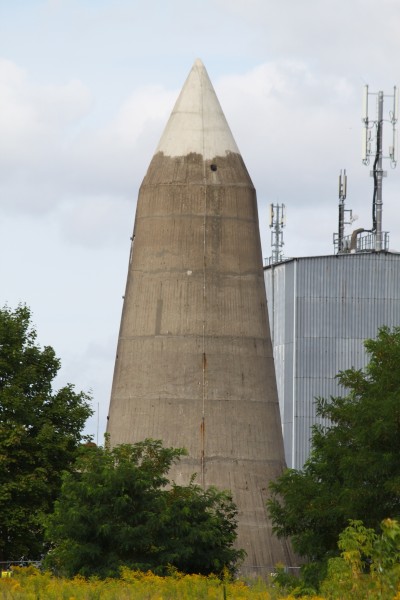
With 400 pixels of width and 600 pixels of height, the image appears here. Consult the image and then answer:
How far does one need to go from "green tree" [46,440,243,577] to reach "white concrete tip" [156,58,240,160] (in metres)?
10.6

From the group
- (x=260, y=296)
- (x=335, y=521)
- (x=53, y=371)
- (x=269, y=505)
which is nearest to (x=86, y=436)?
(x=53, y=371)

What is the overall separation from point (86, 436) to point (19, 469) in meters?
3.71

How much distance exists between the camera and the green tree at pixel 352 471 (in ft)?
118

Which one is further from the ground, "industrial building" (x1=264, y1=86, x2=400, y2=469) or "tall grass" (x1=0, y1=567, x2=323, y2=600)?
"industrial building" (x1=264, y1=86, x2=400, y2=469)

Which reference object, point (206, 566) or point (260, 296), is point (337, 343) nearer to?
point (260, 296)

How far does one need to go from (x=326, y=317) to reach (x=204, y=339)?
2850cm

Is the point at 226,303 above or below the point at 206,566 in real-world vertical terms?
above

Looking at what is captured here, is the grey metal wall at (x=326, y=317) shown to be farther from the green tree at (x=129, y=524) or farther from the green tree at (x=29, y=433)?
the green tree at (x=129, y=524)

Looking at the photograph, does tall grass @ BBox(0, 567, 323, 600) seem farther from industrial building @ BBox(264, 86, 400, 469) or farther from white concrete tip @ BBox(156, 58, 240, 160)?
industrial building @ BBox(264, 86, 400, 469)

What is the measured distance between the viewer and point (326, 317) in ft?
239

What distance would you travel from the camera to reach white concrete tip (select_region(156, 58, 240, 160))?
46.6 metres

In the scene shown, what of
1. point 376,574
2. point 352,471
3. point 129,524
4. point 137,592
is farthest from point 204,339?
point 376,574

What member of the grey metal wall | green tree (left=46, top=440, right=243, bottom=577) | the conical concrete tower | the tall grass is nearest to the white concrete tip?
the conical concrete tower

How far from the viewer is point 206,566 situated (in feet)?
126
